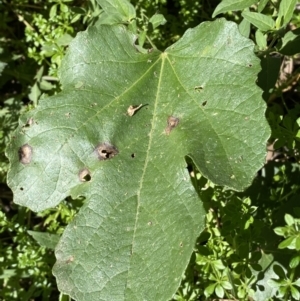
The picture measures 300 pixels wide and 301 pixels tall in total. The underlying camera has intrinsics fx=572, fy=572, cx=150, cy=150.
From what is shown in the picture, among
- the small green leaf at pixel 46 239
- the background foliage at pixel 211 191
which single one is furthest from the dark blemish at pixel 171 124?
the small green leaf at pixel 46 239

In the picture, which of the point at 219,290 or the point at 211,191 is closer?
the point at 219,290

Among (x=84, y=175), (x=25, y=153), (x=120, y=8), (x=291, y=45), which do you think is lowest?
(x=291, y=45)

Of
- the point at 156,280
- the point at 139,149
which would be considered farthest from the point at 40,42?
the point at 156,280

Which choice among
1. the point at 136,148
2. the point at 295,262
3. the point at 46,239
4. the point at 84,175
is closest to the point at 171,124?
the point at 136,148

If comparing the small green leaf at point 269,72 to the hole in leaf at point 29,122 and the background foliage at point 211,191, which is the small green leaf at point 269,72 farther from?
the hole in leaf at point 29,122

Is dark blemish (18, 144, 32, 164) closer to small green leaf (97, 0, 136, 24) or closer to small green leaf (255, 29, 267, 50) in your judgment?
small green leaf (97, 0, 136, 24)

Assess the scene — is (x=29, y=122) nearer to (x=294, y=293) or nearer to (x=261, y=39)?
(x=261, y=39)

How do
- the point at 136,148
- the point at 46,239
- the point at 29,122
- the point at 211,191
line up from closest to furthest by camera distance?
the point at 136,148, the point at 29,122, the point at 211,191, the point at 46,239
